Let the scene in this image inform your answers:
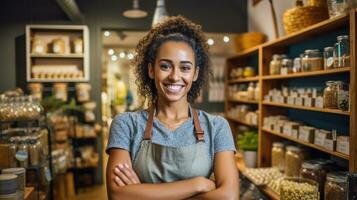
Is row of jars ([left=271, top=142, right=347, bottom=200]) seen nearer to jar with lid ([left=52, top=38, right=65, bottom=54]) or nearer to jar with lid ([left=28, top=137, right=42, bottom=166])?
jar with lid ([left=28, top=137, right=42, bottom=166])

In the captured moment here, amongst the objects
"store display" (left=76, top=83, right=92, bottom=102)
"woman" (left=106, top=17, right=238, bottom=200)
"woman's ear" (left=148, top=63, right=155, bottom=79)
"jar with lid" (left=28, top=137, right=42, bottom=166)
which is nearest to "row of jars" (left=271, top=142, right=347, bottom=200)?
"woman" (left=106, top=17, right=238, bottom=200)

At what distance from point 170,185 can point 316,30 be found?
66.7 inches

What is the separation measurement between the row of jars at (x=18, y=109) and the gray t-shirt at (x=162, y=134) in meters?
1.21

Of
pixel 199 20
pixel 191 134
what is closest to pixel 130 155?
pixel 191 134

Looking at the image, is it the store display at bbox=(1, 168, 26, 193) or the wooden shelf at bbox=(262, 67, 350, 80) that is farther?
the wooden shelf at bbox=(262, 67, 350, 80)

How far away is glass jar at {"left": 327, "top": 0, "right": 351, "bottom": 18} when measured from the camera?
1887 millimetres

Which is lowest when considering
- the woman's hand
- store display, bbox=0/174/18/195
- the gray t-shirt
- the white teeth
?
store display, bbox=0/174/18/195

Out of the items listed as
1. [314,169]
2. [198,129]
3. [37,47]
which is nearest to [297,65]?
[314,169]

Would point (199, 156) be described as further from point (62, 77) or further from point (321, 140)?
point (62, 77)

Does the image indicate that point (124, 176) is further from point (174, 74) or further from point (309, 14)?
point (309, 14)

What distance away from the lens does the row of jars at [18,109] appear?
221 cm

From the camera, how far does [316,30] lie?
2.27 meters

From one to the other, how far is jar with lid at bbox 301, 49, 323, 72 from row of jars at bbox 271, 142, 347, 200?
667 millimetres

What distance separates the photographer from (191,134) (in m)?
1.35
